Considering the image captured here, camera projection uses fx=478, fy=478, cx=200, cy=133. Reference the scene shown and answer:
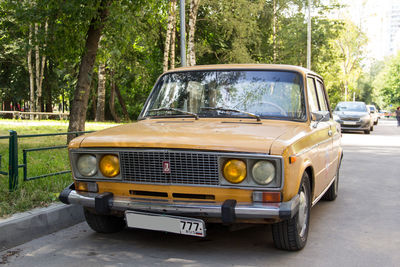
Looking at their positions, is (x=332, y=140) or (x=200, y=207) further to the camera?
(x=332, y=140)

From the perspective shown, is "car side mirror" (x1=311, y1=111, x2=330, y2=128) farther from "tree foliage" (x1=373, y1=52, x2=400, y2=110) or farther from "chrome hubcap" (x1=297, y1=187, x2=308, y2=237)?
"tree foliage" (x1=373, y1=52, x2=400, y2=110)

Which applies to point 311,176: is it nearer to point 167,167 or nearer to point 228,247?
point 228,247

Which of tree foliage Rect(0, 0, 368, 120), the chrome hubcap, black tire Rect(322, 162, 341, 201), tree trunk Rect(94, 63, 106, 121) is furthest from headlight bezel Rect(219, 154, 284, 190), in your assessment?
tree trunk Rect(94, 63, 106, 121)

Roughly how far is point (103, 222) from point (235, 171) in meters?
1.77

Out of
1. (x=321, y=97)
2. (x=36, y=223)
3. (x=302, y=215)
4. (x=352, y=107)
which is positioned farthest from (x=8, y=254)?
(x=352, y=107)

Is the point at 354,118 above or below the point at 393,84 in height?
below

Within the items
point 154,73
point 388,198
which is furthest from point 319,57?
point 388,198

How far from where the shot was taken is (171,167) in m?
4.12

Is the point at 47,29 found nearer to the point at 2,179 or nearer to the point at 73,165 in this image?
the point at 2,179

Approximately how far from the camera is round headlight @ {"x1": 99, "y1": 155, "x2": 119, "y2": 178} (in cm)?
438

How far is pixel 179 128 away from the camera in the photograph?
4.61 metres

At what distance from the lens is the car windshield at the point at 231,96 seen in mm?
5074

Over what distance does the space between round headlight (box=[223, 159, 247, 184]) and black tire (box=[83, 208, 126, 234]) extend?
5.45ft

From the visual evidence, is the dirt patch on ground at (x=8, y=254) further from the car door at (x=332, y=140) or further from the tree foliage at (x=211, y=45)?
the tree foliage at (x=211, y=45)
